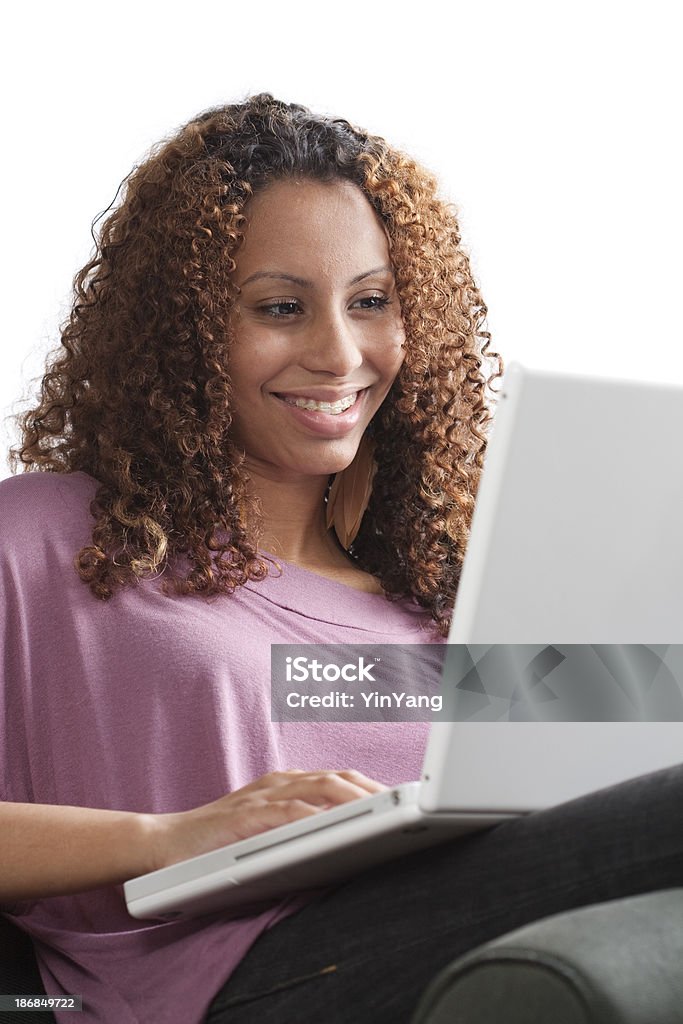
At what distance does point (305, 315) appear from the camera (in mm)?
1658

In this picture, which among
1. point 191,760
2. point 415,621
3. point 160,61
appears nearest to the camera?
point 191,760

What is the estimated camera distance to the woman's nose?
1.64m

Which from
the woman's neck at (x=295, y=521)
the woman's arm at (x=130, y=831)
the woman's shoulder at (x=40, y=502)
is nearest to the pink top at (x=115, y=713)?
the woman's shoulder at (x=40, y=502)

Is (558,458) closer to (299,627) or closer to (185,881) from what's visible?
(185,881)

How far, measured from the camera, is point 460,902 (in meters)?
1.00

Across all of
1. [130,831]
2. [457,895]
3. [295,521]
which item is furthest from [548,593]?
[295,521]

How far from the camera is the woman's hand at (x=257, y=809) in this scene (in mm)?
1125

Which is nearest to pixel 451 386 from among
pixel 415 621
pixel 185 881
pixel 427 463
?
pixel 427 463

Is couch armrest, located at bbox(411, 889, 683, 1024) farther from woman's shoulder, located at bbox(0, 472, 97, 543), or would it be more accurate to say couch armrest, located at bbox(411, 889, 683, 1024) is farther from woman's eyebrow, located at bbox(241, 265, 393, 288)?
woman's eyebrow, located at bbox(241, 265, 393, 288)

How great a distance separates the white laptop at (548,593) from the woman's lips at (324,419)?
29.0 inches

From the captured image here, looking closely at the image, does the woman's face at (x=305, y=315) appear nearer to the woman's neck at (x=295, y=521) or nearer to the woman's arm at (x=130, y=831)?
the woman's neck at (x=295, y=521)

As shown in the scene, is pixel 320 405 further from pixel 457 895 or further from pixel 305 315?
pixel 457 895

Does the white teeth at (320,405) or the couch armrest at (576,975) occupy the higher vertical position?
the white teeth at (320,405)

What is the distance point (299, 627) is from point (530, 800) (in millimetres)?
606
